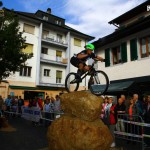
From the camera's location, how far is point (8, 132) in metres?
11.7

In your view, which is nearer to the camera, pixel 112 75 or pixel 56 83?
pixel 112 75

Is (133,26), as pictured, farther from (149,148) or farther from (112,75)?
(149,148)

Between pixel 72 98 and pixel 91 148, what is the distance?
1.49 metres

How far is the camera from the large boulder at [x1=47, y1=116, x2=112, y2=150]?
5.80m

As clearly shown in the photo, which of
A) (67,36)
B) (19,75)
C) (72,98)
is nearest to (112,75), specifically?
(72,98)

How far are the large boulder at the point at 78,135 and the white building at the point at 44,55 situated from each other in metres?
24.9

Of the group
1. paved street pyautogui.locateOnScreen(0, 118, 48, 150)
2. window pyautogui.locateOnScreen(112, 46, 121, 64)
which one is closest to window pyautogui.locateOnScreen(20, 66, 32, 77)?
window pyautogui.locateOnScreen(112, 46, 121, 64)

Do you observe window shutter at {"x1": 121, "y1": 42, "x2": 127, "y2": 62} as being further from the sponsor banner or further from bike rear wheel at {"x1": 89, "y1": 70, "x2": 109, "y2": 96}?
bike rear wheel at {"x1": 89, "y1": 70, "x2": 109, "y2": 96}

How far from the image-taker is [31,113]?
1573 centimetres

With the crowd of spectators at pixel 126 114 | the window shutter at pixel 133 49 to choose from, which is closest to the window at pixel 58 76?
the window shutter at pixel 133 49

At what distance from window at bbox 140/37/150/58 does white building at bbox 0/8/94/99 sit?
19.7 m

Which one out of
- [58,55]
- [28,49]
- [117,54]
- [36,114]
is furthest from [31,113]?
[58,55]

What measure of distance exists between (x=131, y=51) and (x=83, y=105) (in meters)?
11.6

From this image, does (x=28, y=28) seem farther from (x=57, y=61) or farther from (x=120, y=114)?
(x=120, y=114)
